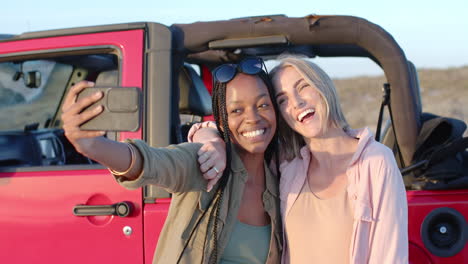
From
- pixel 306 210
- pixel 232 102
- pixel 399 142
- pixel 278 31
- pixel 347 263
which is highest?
pixel 278 31

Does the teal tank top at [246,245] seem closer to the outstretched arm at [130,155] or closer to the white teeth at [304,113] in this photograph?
the outstretched arm at [130,155]

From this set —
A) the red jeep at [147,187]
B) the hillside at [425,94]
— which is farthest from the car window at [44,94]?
the hillside at [425,94]

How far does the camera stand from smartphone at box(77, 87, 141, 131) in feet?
5.10

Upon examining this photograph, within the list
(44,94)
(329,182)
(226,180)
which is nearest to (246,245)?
(226,180)

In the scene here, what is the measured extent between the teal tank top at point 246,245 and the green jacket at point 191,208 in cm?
3

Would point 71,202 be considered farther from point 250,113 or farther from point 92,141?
point 92,141

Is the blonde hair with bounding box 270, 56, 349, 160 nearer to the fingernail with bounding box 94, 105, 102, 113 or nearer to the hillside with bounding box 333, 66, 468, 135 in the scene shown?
the fingernail with bounding box 94, 105, 102, 113

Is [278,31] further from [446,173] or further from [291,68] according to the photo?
[446,173]

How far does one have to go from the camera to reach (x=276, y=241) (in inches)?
89.8

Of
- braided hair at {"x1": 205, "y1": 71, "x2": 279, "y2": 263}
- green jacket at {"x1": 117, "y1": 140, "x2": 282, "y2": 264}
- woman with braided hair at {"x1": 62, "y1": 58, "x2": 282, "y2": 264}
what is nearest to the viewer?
woman with braided hair at {"x1": 62, "y1": 58, "x2": 282, "y2": 264}

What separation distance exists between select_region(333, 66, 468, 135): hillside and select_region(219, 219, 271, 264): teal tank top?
1948cm

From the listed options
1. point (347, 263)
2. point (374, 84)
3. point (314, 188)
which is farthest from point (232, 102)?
point (374, 84)

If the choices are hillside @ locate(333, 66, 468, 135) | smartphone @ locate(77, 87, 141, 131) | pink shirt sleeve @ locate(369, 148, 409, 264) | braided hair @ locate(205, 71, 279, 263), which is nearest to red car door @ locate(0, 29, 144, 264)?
braided hair @ locate(205, 71, 279, 263)

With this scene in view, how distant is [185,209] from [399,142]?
1.05m
